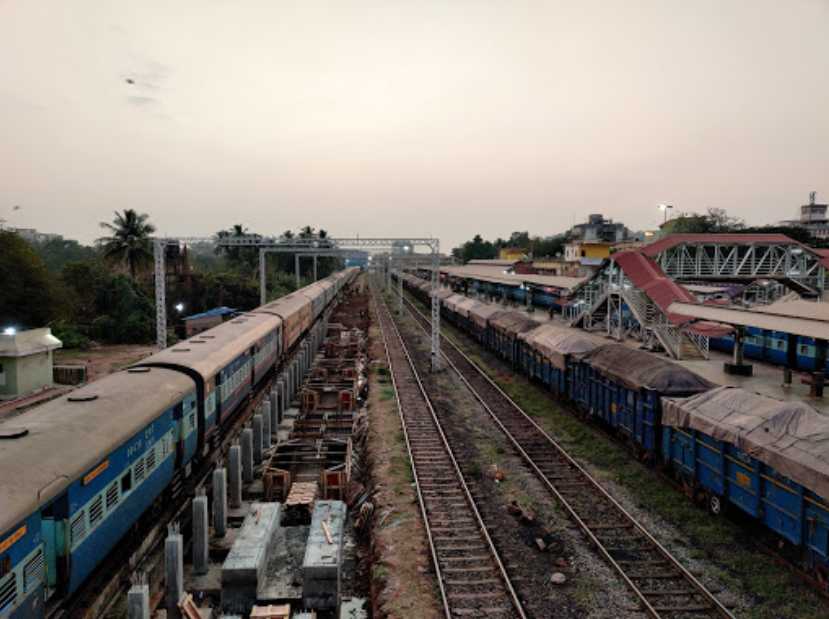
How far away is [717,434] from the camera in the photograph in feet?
42.4

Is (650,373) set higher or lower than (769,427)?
higher

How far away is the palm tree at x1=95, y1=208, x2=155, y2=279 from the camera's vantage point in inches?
2184

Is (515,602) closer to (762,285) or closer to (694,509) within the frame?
(694,509)

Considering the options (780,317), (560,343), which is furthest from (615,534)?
(560,343)

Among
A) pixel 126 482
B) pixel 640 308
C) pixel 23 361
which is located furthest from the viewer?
pixel 640 308

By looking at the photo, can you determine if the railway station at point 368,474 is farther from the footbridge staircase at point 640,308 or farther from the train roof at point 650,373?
the footbridge staircase at point 640,308

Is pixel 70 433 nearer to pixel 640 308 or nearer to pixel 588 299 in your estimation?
pixel 640 308

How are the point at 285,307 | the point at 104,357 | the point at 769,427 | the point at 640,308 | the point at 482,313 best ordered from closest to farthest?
the point at 769,427, the point at 640,308, the point at 285,307, the point at 104,357, the point at 482,313

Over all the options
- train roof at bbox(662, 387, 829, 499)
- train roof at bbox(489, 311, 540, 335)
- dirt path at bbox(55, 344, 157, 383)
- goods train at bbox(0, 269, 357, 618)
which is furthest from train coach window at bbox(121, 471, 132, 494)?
dirt path at bbox(55, 344, 157, 383)

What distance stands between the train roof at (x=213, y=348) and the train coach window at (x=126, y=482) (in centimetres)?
472

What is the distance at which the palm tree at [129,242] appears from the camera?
5547cm

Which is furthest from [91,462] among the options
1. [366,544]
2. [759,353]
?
[759,353]

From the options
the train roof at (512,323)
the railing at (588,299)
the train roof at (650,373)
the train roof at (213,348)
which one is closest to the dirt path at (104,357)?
the train roof at (213,348)

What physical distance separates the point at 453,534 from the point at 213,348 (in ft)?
33.2
